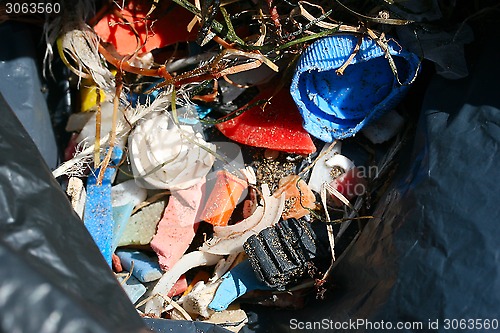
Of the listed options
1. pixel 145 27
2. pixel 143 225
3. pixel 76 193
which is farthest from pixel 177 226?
pixel 145 27

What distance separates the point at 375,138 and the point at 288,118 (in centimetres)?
16

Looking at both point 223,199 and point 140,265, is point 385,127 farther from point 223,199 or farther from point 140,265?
point 140,265

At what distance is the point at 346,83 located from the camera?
3.64 ft

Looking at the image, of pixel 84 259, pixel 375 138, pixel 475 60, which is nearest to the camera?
pixel 84 259

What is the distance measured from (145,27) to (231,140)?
10.4 inches

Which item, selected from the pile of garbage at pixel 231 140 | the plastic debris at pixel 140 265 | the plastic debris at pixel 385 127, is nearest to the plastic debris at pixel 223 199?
the pile of garbage at pixel 231 140

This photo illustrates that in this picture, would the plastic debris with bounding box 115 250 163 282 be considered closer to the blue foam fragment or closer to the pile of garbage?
the pile of garbage

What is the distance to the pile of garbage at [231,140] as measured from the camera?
1060 mm

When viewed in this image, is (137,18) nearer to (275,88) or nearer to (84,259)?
(275,88)

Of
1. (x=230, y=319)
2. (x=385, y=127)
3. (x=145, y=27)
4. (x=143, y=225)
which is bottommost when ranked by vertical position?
(x=230, y=319)

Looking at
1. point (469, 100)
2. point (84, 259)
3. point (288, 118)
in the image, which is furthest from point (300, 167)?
point (84, 259)

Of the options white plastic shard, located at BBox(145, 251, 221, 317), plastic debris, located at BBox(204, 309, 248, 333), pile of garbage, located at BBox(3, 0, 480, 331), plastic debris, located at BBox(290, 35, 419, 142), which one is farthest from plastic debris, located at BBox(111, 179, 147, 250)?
plastic debris, located at BBox(290, 35, 419, 142)

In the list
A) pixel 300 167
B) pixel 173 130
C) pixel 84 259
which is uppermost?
pixel 84 259

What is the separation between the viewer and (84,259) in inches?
27.9
